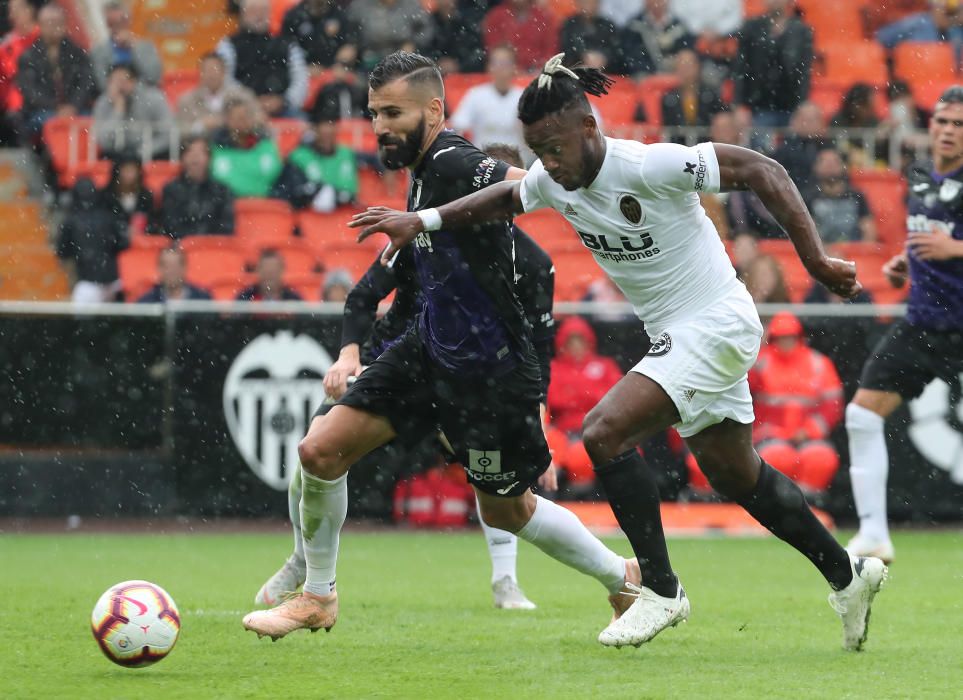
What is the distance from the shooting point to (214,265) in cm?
1345

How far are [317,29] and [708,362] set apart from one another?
435 inches

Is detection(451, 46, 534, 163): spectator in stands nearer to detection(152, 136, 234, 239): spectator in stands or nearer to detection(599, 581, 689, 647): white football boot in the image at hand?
detection(152, 136, 234, 239): spectator in stands

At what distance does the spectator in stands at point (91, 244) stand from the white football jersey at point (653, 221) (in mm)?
8623

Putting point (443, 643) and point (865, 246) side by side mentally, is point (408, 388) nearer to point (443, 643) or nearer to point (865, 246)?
point (443, 643)

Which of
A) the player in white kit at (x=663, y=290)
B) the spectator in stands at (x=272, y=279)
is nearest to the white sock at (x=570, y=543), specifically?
the player in white kit at (x=663, y=290)

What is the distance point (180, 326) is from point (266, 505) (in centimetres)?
155

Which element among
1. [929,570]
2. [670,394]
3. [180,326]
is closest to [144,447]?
[180,326]

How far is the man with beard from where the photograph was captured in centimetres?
592

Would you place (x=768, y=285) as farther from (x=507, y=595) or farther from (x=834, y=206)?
(x=507, y=595)

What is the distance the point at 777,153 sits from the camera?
1414cm

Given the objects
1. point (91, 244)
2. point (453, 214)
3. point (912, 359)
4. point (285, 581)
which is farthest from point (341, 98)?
point (453, 214)

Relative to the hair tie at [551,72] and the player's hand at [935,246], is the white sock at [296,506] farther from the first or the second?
the player's hand at [935,246]

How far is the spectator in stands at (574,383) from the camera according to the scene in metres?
11.6

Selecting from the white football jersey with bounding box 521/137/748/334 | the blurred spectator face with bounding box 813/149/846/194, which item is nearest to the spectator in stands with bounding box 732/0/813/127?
the blurred spectator face with bounding box 813/149/846/194
